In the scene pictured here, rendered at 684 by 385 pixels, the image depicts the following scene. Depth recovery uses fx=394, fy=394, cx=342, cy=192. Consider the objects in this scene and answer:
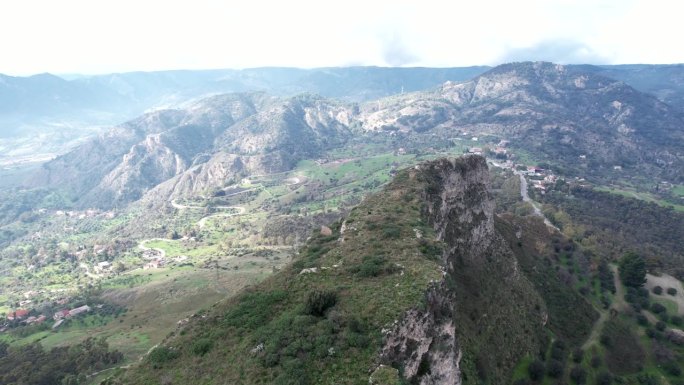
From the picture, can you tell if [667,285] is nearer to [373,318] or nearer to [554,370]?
[554,370]

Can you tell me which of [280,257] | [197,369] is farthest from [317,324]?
[280,257]

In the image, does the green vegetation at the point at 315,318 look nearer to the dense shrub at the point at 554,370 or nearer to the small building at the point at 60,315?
the dense shrub at the point at 554,370

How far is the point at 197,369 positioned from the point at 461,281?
5533 cm

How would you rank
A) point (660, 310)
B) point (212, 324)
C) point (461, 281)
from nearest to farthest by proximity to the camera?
point (212, 324) < point (461, 281) < point (660, 310)

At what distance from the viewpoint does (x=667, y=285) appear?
417ft

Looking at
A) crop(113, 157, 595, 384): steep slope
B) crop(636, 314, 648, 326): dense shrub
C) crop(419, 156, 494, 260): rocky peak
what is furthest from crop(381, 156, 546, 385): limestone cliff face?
crop(636, 314, 648, 326): dense shrub

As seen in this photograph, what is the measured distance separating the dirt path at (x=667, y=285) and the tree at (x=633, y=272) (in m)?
5.32

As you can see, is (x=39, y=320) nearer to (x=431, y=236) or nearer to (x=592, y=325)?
(x=431, y=236)

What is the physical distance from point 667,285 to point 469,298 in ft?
308

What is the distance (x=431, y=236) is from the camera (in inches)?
2554

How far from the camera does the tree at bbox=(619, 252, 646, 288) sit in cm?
12381

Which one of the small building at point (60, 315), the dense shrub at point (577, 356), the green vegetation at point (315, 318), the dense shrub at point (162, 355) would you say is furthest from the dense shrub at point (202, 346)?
the small building at point (60, 315)

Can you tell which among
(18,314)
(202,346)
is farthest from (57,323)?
(202,346)

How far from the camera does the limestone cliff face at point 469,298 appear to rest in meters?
45.0
